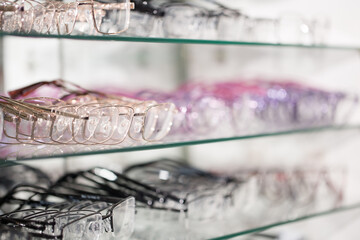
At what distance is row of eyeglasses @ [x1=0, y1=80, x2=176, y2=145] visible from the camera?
1006 mm

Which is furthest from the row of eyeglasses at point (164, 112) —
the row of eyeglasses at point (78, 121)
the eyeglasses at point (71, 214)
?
the eyeglasses at point (71, 214)

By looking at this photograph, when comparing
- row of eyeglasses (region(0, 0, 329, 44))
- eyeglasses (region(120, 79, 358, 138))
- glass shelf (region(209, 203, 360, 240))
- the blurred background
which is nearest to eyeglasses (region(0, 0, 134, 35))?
row of eyeglasses (region(0, 0, 329, 44))

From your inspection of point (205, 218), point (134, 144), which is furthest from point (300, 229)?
point (134, 144)

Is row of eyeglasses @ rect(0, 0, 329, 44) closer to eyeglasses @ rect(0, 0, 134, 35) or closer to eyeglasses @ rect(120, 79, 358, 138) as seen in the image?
eyeglasses @ rect(0, 0, 134, 35)

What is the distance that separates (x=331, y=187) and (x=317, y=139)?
0.23 metres

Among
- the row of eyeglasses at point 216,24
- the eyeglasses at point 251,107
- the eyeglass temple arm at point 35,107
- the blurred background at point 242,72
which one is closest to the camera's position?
the eyeglass temple arm at point 35,107

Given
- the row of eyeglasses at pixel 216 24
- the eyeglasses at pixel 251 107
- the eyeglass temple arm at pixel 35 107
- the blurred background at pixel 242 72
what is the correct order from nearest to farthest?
the eyeglass temple arm at pixel 35 107 < the row of eyeglasses at pixel 216 24 < the eyeglasses at pixel 251 107 < the blurred background at pixel 242 72

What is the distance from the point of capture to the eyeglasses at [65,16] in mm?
1047

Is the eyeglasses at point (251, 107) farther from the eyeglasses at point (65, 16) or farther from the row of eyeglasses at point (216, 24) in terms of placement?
the eyeglasses at point (65, 16)

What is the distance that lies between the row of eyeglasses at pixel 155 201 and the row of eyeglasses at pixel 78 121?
0.15m

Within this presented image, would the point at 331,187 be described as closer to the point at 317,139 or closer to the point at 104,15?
the point at 317,139

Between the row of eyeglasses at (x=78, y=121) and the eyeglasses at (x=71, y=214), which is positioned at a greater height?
the row of eyeglasses at (x=78, y=121)

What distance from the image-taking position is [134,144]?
1118 mm

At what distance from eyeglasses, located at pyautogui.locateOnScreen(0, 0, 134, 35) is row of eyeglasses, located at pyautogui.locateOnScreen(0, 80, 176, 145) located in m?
0.15
